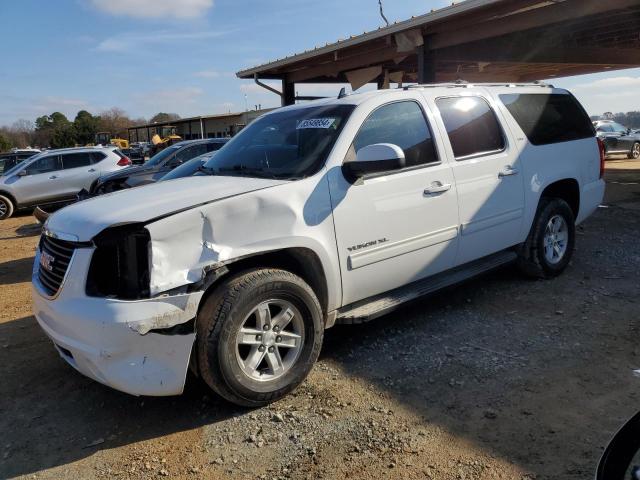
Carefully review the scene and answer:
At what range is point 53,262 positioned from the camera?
332 centimetres

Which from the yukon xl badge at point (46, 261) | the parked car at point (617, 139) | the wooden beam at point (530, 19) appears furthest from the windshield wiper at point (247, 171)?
the parked car at point (617, 139)

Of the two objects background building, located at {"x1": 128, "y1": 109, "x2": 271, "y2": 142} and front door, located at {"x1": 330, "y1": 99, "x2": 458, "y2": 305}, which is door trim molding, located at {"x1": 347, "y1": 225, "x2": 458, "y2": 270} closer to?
front door, located at {"x1": 330, "y1": 99, "x2": 458, "y2": 305}

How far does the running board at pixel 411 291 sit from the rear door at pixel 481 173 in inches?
4.6

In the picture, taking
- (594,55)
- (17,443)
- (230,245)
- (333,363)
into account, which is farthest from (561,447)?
(594,55)

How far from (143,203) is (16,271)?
5.12 m

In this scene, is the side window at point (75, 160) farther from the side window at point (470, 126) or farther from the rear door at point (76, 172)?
the side window at point (470, 126)

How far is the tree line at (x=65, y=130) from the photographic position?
237ft

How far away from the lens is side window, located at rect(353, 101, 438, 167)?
154 inches

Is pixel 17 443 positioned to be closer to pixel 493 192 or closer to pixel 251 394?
pixel 251 394

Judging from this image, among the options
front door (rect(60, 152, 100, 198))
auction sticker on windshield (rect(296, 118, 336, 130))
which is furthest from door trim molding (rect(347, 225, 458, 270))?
front door (rect(60, 152, 100, 198))

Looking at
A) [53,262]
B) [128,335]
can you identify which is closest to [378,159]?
[128,335]

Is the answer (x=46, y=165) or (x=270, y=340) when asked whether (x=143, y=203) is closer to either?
(x=270, y=340)

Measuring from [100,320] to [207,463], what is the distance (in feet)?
3.15

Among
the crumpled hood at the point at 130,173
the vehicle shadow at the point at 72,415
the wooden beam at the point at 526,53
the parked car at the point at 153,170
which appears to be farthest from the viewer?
the wooden beam at the point at 526,53
